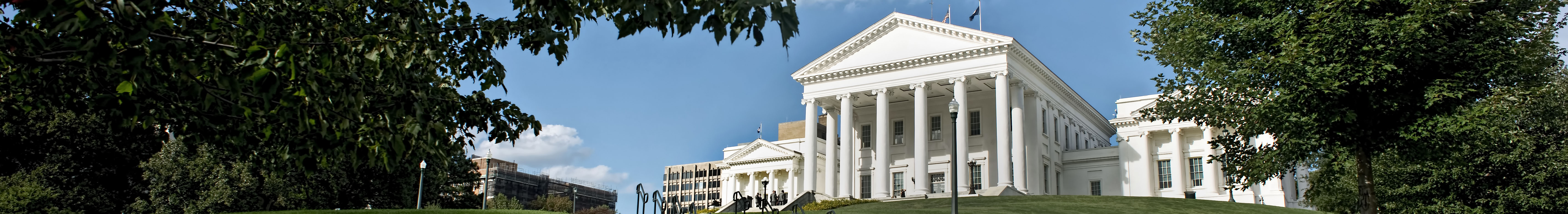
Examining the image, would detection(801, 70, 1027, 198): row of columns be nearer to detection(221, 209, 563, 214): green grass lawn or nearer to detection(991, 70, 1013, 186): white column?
detection(991, 70, 1013, 186): white column

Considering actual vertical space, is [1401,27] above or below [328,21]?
above

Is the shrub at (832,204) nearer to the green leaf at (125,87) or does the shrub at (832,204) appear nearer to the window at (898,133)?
the window at (898,133)

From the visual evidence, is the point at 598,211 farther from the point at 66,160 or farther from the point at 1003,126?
the point at 66,160

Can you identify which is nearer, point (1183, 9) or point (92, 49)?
point (92, 49)

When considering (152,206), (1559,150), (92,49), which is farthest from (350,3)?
(152,206)

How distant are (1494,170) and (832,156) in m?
31.3

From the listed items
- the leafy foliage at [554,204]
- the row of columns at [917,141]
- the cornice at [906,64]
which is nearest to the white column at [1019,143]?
the row of columns at [917,141]

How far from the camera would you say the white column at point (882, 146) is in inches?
1825

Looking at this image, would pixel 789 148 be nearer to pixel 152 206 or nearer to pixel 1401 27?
pixel 152 206

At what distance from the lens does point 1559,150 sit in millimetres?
19859

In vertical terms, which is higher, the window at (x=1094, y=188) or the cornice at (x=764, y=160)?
the cornice at (x=764, y=160)

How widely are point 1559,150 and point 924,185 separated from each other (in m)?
27.1

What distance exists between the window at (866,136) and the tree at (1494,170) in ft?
112

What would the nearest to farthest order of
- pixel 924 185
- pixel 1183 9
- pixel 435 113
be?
1. pixel 435 113
2. pixel 1183 9
3. pixel 924 185
